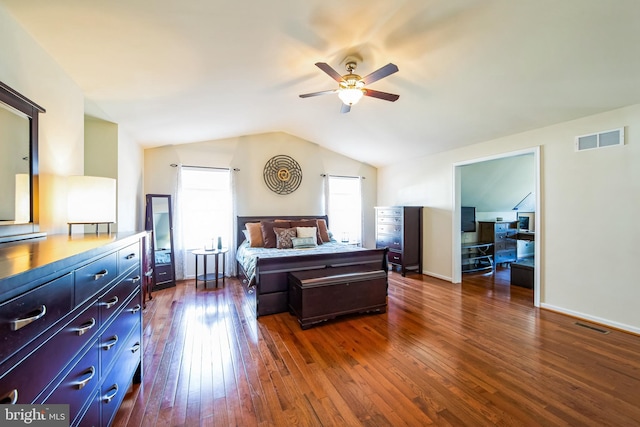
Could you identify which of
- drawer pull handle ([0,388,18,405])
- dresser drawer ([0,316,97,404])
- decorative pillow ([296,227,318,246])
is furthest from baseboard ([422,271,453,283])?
drawer pull handle ([0,388,18,405])

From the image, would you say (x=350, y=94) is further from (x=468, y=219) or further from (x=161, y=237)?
(x=468, y=219)

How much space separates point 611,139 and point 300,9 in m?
3.61

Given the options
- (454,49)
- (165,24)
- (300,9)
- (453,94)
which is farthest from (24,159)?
(453,94)

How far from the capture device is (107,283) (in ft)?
4.48

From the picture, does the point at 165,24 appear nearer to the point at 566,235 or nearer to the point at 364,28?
the point at 364,28

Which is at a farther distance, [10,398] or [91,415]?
[91,415]

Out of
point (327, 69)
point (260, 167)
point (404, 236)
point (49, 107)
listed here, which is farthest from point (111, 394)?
point (404, 236)

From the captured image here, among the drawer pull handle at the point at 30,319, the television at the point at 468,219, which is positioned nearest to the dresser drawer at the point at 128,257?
the drawer pull handle at the point at 30,319

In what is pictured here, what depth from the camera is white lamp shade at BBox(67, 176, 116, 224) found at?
1.97 m

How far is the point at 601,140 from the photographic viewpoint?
2975 mm

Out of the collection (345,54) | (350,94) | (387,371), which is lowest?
(387,371)

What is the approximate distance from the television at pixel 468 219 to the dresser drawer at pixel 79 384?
5.98 metres

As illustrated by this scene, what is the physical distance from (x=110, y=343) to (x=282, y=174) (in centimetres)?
438

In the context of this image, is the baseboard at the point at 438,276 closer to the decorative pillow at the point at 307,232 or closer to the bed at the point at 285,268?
the bed at the point at 285,268
